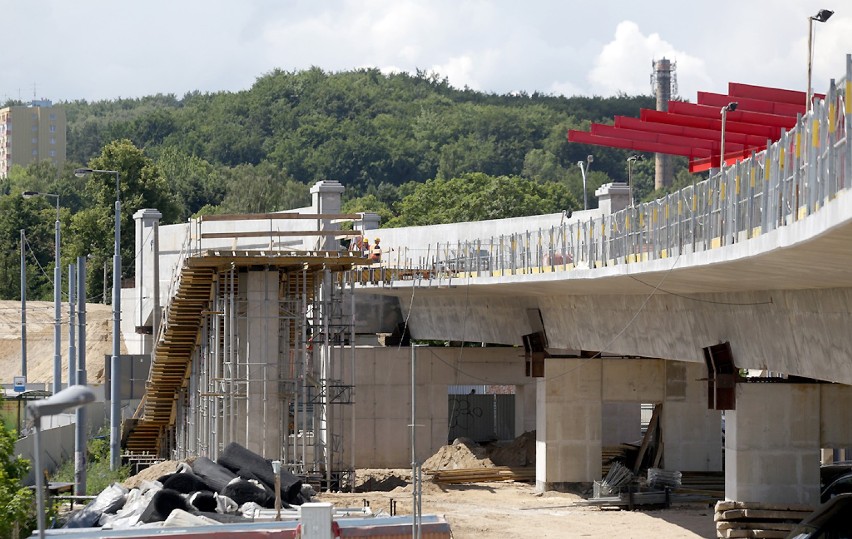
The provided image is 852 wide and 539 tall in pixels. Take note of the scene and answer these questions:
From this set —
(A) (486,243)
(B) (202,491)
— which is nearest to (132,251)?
(A) (486,243)

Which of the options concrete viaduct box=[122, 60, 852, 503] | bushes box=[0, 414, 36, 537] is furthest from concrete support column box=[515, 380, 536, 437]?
bushes box=[0, 414, 36, 537]

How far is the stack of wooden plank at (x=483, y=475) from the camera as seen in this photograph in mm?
48406

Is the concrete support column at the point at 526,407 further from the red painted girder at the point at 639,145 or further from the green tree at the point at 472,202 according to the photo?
the green tree at the point at 472,202

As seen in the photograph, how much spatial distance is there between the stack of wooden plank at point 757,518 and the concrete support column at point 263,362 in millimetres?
12599

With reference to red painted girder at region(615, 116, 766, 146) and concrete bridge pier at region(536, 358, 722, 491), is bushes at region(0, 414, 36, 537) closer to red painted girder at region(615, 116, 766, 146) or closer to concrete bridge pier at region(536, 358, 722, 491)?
red painted girder at region(615, 116, 766, 146)

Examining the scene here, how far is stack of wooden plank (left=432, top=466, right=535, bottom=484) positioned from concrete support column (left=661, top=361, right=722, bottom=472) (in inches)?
191

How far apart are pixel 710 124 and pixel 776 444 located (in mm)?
8480

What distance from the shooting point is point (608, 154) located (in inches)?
7771

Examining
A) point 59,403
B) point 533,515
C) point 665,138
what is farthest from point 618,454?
point 59,403

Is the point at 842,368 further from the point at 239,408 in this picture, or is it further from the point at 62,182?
the point at 62,182

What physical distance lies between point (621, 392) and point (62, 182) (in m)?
116

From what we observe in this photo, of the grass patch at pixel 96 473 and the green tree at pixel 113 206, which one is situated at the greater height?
the green tree at pixel 113 206

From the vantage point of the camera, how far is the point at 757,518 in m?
33.1

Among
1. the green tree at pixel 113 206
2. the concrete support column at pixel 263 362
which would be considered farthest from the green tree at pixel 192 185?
the concrete support column at pixel 263 362
